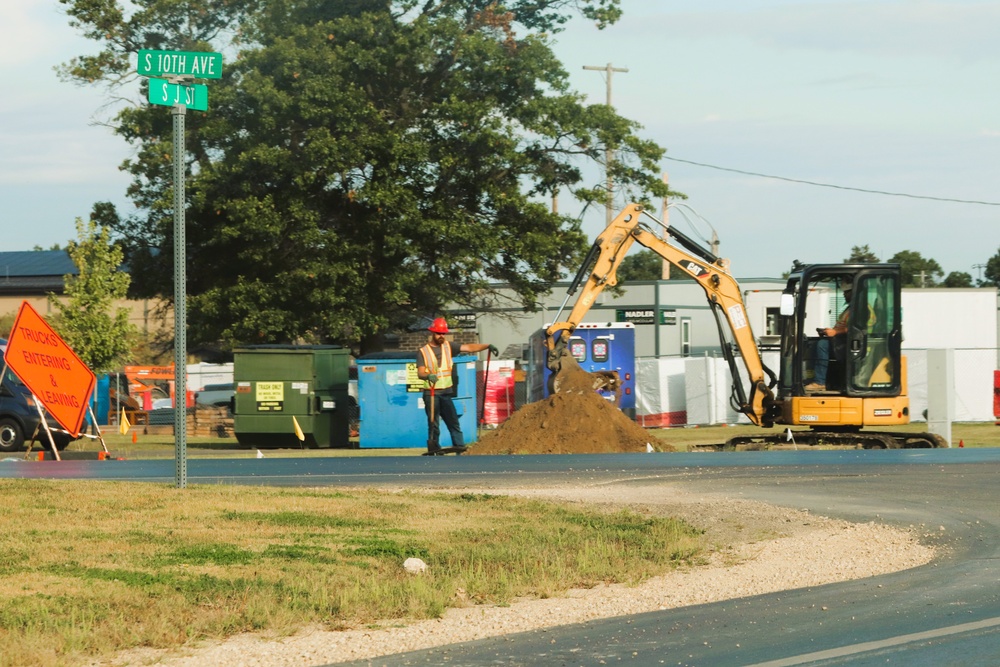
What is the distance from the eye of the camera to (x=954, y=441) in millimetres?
26391

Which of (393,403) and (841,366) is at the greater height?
(841,366)

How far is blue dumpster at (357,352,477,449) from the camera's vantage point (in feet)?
85.2

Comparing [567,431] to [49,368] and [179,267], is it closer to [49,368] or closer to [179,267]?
[49,368]

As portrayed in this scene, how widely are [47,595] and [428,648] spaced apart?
239cm

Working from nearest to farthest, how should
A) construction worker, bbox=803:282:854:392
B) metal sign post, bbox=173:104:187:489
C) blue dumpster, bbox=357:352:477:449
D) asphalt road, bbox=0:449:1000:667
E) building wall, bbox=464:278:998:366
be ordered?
asphalt road, bbox=0:449:1000:667
metal sign post, bbox=173:104:187:489
construction worker, bbox=803:282:854:392
blue dumpster, bbox=357:352:477:449
building wall, bbox=464:278:998:366

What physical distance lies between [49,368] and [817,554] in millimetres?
14661

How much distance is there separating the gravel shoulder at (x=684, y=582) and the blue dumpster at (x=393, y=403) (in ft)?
41.0

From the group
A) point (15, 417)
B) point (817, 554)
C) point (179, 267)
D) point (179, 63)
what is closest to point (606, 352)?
point (15, 417)

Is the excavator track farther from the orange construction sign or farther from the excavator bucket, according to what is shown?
the orange construction sign

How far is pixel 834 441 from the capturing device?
22.6 m

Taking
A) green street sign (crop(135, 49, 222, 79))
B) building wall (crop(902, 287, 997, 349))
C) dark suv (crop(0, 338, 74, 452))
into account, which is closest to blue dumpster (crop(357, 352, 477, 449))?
dark suv (crop(0, 338, 74, 452))

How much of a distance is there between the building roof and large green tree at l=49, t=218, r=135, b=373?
4721 centimetres

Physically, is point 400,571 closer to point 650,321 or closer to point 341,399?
point 341,399

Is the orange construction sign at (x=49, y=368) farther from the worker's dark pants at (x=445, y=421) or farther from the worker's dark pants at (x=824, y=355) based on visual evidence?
the worker's dark pants at (x=824, y=355)
